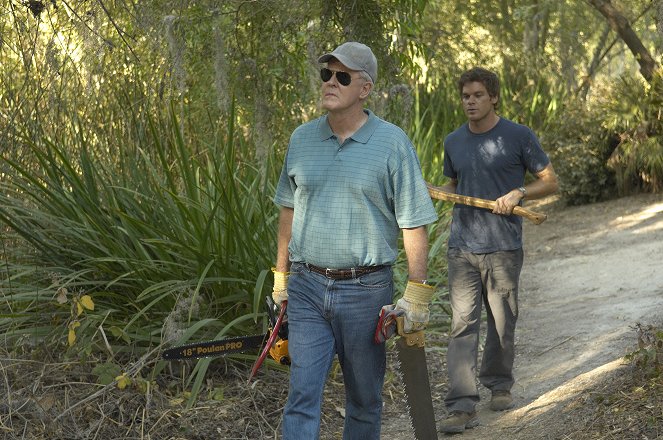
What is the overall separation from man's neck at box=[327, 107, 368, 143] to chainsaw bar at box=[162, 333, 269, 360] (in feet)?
3.32

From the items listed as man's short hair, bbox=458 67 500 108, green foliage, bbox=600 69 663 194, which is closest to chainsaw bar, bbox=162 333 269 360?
man's short hair, bbox=458 67 500 108

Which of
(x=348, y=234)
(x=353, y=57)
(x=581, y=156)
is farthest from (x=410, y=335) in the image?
(x=581, y=156)

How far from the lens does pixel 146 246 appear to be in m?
6.70

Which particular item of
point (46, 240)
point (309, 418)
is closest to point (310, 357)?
point (309, 418)

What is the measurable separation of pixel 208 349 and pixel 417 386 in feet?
2.98

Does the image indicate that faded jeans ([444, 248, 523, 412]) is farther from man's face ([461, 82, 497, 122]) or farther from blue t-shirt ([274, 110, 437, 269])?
blue t-shirt ([274, 110, 437, 269])

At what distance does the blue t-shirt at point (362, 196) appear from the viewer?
4.34 m

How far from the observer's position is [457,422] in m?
5.91

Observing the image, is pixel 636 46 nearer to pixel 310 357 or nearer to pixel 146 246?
pixel 146 246

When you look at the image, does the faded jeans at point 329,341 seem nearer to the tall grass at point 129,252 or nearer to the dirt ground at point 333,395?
the dirt ground at point 333,395

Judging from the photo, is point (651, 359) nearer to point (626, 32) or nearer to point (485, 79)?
point (485, 79)

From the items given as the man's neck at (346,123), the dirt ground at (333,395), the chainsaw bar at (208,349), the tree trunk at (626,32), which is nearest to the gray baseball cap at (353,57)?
the man's neck at (346,123)

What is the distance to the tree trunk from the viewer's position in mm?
14266

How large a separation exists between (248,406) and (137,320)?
881 mm
